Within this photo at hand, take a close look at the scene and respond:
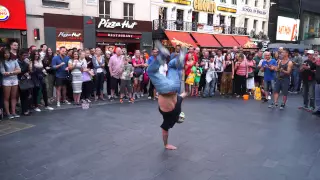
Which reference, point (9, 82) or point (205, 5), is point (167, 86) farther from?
point (205, 5)

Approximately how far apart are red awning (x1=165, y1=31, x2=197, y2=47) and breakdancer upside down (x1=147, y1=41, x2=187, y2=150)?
17.0 m

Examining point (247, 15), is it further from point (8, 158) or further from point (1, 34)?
point (8, 158)

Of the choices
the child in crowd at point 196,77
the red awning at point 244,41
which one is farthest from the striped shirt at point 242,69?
the red awning at point 244,41

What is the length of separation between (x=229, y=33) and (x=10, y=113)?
24.3 metres

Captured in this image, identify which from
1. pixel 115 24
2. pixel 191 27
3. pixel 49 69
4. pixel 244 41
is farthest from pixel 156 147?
pixel 244 41

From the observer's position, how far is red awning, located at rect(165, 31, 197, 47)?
22.0 metres

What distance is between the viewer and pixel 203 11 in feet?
85.4

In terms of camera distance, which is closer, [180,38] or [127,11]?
[127,11]

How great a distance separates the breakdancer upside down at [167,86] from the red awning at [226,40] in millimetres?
21639

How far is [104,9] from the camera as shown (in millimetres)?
20578

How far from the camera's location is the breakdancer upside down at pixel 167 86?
463 cm

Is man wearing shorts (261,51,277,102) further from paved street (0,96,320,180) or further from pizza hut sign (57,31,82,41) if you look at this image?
pizza hut sign (57,31,82,41)

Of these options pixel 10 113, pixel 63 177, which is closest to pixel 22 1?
pixel 10 113

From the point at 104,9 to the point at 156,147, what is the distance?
1731 centimetres
